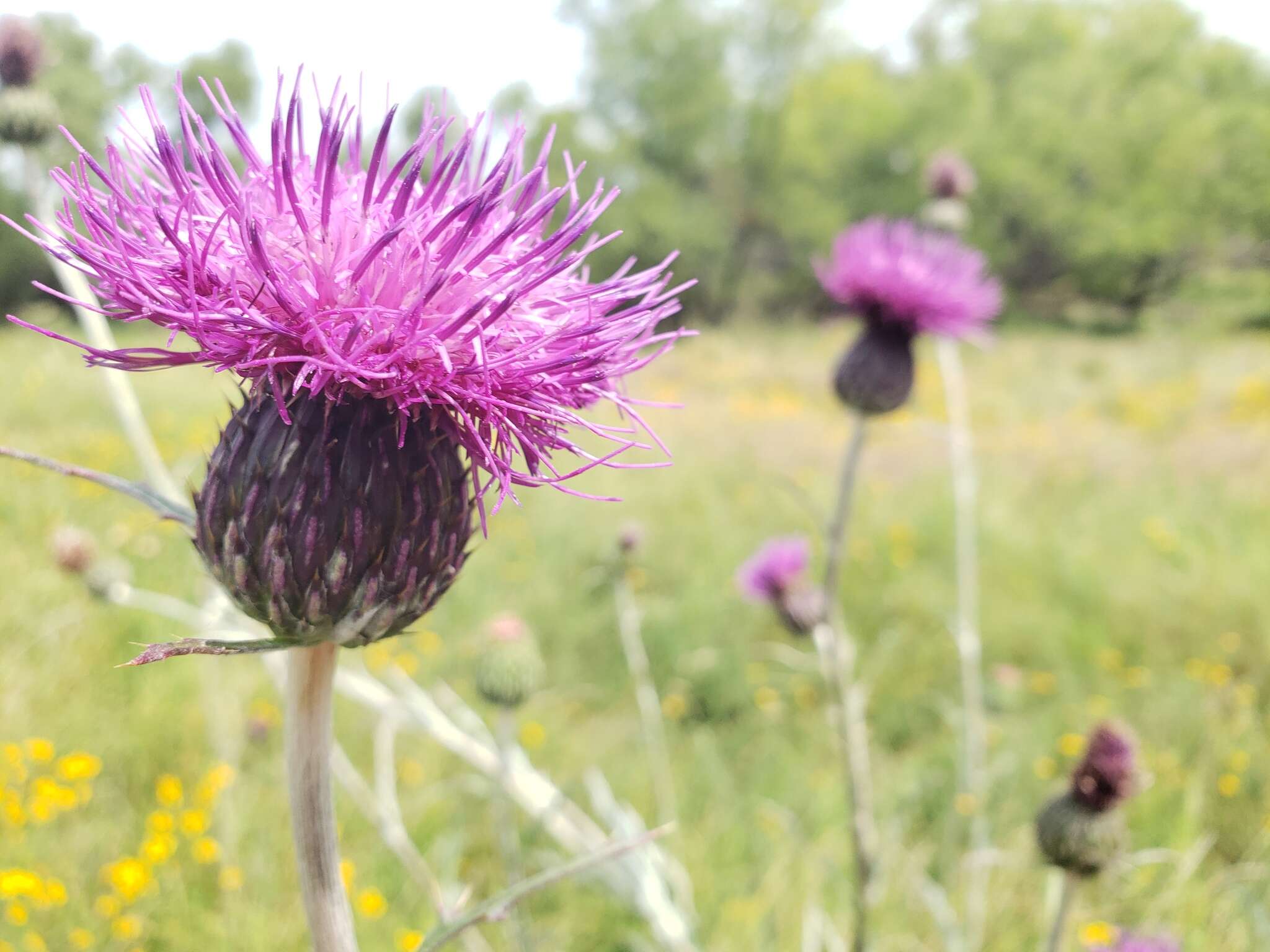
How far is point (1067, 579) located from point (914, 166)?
26.6 m

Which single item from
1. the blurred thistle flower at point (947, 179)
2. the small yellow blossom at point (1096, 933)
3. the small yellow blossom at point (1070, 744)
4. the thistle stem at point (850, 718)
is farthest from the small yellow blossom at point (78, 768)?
the blurred thistle flower at point (947, 179)

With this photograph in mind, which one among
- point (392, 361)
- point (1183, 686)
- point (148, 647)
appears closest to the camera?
point (148, 647)

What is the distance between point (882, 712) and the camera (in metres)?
5.08

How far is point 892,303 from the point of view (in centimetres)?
305

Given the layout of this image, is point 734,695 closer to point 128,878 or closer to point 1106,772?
point 1106,772

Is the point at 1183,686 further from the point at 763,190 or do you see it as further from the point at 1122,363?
the point at 763,190

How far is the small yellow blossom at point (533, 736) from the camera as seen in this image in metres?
4.17

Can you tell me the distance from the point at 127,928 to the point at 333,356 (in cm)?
253

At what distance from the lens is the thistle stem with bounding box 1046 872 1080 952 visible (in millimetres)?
1763

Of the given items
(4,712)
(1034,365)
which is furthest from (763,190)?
(4,712)

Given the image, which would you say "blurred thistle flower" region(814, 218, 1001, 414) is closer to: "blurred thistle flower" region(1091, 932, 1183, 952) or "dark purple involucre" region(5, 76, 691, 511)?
"blurred thistle flower" region(1091, 932, 1183, 952)

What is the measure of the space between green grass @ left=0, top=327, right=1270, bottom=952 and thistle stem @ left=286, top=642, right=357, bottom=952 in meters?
1.38

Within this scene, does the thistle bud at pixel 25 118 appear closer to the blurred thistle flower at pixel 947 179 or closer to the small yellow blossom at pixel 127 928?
the small yellow blossom at pixel 127 928

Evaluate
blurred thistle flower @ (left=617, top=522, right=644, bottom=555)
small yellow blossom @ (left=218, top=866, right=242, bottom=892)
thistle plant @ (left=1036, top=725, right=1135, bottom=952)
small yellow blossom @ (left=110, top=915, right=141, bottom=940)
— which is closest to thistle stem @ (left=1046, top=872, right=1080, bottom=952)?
thistle plant @ (left=1036, top=725, right=1135, bottom=952)
